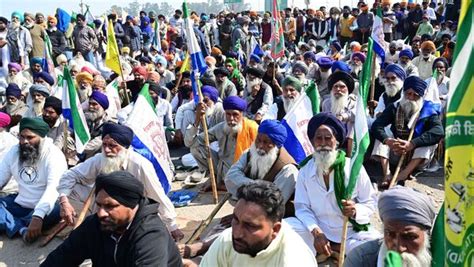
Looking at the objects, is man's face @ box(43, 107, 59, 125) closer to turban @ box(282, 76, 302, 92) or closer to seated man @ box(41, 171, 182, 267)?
turban @ box(282, 76, 302, 92)

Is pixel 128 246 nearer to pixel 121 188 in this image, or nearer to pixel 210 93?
pixel 121 188

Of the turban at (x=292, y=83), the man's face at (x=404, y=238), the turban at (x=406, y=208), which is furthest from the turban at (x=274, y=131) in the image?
the turban at (x=292, y=83)

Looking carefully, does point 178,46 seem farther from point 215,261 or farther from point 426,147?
point 215,261

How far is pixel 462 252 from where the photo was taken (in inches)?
67.6

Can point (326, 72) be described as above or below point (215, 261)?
below

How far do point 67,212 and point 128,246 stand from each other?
1.78 m

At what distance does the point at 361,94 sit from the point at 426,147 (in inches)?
100

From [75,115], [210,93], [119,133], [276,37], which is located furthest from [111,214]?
[276,37]

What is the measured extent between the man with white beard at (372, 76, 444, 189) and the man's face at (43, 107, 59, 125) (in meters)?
3.83

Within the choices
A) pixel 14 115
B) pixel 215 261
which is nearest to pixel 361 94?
pixel 215 261

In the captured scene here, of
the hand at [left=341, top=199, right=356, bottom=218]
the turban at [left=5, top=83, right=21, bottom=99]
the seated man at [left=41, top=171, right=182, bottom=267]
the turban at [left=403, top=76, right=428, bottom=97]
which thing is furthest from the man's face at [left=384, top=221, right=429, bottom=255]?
the turban at [left=5, top=83, right=21, bottom=99]

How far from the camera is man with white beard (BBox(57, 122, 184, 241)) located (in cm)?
448

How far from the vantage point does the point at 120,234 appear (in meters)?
3.06

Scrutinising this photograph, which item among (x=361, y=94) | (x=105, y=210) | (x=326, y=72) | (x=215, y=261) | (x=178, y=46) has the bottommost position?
(x=178, y=46)
